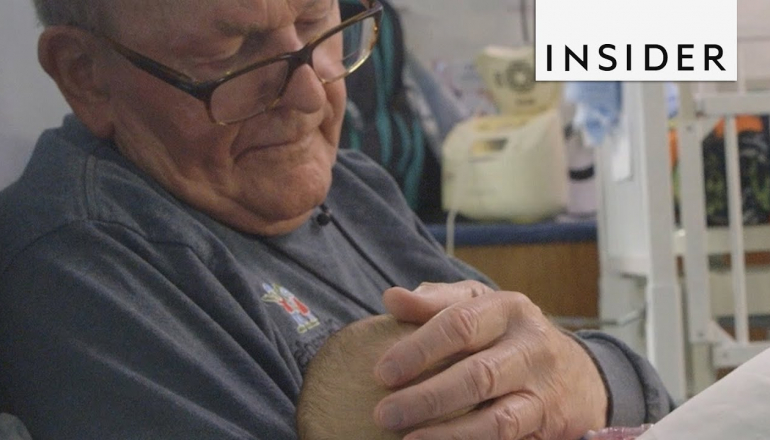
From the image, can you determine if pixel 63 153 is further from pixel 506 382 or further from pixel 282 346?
pixel 506 382

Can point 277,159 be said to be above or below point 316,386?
above

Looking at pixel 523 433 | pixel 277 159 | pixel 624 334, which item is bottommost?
pixel 624 334

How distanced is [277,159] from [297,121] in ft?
0.11

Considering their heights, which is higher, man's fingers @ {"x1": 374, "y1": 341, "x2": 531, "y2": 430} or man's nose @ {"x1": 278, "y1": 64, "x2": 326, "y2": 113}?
man's nose @ {"x1": 278, "y1": 64, "x2": 326, "y2": 113}

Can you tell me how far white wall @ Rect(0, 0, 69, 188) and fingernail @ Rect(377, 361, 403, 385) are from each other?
15.8 inches

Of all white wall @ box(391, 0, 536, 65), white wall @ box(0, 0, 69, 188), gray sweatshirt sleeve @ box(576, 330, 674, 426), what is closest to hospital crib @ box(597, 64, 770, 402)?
gray sweatshirt sleeve @ box(576, 330, 674, 426)

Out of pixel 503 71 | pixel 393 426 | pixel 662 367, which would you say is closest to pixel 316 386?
pixel 393 426

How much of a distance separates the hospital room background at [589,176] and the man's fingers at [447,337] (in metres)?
0.35

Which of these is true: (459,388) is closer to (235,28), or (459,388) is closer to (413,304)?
(413,304)

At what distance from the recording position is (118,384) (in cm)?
56

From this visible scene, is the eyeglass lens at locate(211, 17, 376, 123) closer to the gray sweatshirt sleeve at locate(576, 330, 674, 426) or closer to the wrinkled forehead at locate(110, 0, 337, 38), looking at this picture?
the wrinkled forehead at locate(110, 0, 337, 38)

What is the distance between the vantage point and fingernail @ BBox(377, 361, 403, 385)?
531 mm

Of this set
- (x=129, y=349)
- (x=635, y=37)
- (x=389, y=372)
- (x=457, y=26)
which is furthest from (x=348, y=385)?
(x=457, y=26)

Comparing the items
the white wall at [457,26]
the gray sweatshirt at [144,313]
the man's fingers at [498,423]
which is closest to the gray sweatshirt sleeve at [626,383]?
the gray sweatshirt at [144,313]
